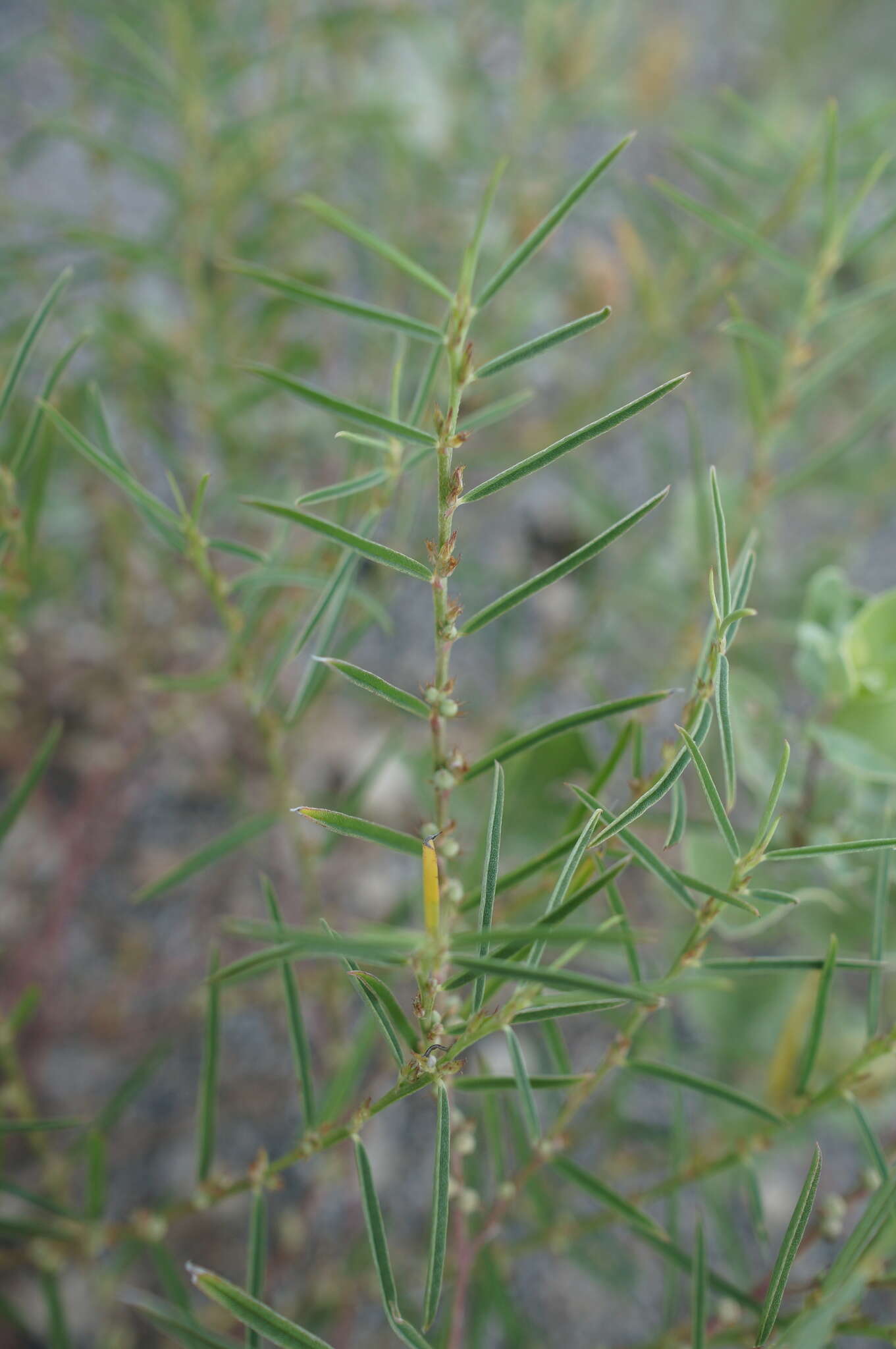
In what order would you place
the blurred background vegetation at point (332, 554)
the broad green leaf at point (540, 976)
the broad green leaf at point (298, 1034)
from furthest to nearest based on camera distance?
the blurred background vegetation at point (332, 554) → the broad green leaf at point (298, 1034) → the broad green leaf at point (540, 976)

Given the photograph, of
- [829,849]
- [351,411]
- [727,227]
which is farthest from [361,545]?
[727,227]

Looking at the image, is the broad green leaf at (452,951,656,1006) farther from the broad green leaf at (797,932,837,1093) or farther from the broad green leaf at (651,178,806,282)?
the broad green leaf at (651,178,806,282)

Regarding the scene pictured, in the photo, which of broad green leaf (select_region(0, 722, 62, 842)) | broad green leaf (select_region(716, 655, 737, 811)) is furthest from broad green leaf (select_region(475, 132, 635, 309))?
broad green leaf (select_region(0, 722, 62, 842))

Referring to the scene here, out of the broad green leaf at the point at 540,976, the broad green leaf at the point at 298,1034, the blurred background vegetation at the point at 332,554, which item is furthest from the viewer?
the blurred background vegetation at the point at 332,554

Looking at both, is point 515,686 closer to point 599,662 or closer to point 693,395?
point 599,662

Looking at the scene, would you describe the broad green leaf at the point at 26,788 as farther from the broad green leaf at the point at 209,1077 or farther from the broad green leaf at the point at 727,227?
the broad green leaf at the point at 727,227

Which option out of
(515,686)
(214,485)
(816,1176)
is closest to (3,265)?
(214,485)

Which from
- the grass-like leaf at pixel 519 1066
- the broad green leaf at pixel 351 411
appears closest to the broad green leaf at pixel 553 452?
the broad green leaf at pixel 351 411
